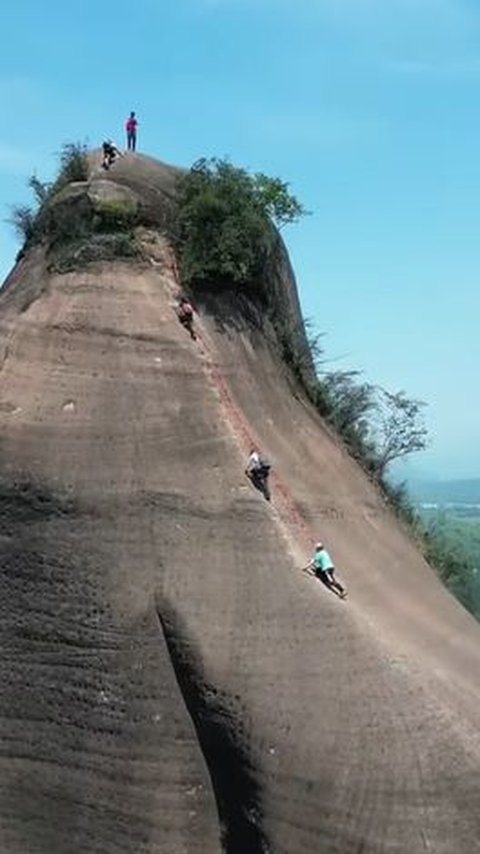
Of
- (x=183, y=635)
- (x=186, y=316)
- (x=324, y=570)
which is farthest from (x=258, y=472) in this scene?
(x=186, y=316)

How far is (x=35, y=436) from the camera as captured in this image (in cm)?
1734

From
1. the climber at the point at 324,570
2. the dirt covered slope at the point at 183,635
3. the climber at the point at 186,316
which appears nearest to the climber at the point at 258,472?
the dirt covered slope at the point at 183,635

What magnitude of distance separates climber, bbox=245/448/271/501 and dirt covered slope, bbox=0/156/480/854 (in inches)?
7.3

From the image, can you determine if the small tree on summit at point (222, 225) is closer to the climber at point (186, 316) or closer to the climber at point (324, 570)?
the climber at point (186, 316)

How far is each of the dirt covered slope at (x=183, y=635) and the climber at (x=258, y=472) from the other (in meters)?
0.18

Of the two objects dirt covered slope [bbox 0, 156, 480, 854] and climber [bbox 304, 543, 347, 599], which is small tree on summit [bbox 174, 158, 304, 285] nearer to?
dirt covered slope [bbox 0, 156, 480, 854]

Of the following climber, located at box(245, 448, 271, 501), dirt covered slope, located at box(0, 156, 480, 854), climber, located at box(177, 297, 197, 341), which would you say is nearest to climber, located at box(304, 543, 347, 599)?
dirt covered slope, located at box(0, 156, 480, 854)

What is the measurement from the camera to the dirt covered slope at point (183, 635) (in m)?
15.2

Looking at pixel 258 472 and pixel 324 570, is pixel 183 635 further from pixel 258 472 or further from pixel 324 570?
pixel 258 472

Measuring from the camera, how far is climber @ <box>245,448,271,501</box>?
56.1 ft

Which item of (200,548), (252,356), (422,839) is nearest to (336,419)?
(252,356)

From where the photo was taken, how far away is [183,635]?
16.2 metres

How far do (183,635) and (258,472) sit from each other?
2450 millimetres

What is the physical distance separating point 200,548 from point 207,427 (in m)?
1.74
